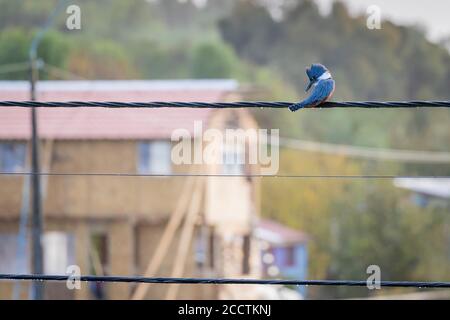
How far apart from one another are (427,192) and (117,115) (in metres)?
32.4

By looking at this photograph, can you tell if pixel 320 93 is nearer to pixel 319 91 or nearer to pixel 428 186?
pixel 319 91

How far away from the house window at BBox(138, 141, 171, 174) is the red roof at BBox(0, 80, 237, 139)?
10.1 inches

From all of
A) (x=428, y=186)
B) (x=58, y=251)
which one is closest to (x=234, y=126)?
(x=58, y=251)

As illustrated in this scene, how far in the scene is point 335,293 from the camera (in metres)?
42.3

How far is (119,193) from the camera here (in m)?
24.6

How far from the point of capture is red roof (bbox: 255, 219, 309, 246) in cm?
4356

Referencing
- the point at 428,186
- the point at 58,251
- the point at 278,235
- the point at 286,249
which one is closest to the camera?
the point at 58,251

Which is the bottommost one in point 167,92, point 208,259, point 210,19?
point 208,259

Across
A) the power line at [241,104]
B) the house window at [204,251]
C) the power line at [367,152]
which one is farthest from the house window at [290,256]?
the power line at [241,104]

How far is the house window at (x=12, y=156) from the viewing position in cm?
2462

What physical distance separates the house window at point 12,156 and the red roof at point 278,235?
61.9ft

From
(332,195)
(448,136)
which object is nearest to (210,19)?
(448,136)

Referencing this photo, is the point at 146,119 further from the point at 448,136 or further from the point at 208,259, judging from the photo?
the point at 448,136
